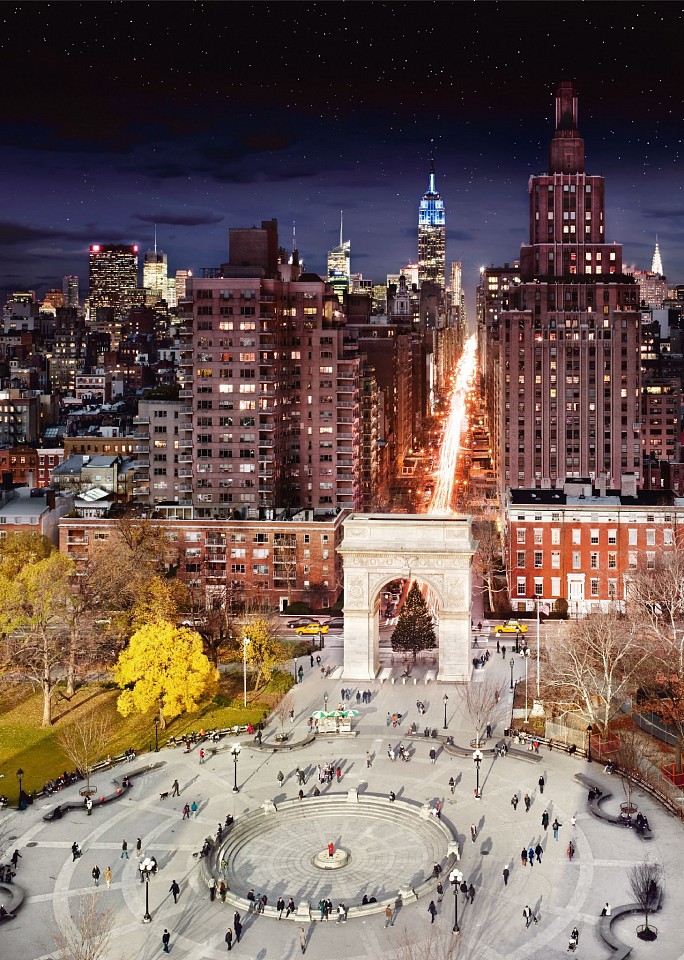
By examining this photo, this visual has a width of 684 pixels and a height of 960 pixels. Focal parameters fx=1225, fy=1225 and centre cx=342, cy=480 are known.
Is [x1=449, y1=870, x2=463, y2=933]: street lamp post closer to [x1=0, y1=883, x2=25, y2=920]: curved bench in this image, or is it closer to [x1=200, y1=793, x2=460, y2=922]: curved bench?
[x1=200, y1=793, x2=460, y2=922]: curved bench

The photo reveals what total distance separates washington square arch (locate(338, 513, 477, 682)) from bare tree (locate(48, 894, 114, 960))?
40.6 m

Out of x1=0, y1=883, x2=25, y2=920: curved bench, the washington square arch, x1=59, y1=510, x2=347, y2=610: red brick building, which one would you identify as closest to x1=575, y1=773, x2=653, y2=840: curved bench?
the washington square arch

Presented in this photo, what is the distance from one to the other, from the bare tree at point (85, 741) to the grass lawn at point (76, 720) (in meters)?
0.60

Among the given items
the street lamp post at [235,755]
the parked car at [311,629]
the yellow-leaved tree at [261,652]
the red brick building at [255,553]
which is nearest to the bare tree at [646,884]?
the street lamp post at [235,755]

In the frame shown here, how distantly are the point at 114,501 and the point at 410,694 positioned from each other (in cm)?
5742

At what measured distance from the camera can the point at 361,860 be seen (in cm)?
6569

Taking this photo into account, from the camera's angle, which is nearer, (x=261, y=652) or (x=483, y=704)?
(x=483, y=704)

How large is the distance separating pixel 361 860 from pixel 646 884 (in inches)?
617

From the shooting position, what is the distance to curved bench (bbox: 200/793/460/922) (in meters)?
59.7

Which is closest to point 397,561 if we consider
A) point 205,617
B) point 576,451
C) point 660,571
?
point 205,617

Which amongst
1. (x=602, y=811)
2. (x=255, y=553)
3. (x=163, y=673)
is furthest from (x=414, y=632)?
(x=602, y=811)

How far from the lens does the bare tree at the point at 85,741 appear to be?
3007 inches

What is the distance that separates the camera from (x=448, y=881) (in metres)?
62.3

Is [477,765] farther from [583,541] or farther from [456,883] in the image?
[583,541]
